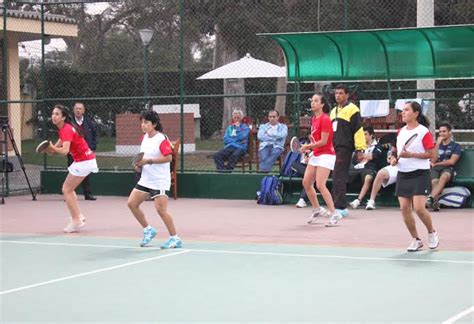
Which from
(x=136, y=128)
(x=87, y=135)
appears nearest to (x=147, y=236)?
(x=87, y=135)

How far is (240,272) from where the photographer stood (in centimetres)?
941

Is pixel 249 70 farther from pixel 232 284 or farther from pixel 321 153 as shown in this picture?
pixel 232 284

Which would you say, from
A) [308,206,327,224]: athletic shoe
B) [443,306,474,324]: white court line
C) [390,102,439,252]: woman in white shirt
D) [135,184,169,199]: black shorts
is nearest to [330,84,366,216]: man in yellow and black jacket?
[308,206,327,224]: athletic shoe

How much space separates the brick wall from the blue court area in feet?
29.3

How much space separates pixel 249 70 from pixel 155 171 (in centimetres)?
1397

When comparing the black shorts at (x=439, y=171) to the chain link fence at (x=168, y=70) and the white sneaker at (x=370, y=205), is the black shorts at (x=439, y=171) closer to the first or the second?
the white sneaker at (x=370, y=205)

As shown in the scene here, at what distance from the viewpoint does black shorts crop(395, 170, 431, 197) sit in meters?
10.4

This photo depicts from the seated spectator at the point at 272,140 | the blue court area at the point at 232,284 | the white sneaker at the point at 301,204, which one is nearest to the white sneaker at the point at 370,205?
the white sneaker at the point at 301,204

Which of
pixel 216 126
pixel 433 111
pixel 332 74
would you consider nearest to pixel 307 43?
pixel 332 74

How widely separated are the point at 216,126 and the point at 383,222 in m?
12.9

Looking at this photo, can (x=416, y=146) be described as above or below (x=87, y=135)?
above

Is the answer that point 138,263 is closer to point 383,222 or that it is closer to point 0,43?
point 383,222

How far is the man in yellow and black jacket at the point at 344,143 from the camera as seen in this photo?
1355 cm

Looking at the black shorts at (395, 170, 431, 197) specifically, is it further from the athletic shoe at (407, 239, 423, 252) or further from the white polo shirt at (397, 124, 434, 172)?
the athletic shoe at (407, 239, 423, 252)
